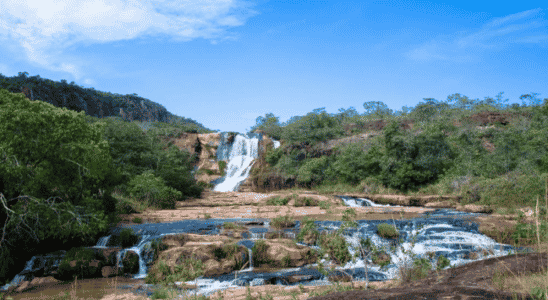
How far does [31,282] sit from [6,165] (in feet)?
9.08

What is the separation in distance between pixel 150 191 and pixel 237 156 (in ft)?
59.0

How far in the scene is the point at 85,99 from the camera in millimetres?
73250

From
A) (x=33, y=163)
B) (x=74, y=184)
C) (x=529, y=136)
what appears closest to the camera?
(x=33, y=163)

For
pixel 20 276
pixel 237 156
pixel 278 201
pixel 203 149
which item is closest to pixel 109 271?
pixel 20 276

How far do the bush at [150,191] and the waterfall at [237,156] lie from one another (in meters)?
13.1

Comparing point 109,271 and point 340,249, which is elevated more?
point 340,249

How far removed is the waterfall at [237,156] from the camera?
3259cm

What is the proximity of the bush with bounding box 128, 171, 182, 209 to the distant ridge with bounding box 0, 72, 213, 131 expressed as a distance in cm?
3233

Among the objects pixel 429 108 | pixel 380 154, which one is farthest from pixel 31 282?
pixel 429 108

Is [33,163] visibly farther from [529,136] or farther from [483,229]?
[529,136]

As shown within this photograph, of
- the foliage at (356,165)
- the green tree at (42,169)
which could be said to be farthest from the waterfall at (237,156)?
the green tree at (42,169)

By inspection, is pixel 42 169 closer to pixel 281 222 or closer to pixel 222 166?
pixel 281 222

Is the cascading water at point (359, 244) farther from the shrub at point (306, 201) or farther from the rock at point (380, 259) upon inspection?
the shrub at point (306, 201)

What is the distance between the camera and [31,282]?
27.6 feet
